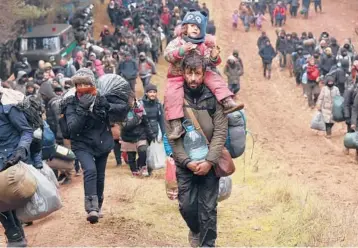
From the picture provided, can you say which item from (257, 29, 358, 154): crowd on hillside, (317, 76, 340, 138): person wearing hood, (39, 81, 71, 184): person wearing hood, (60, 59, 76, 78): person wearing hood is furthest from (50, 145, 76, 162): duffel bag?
(317, 76, 340, 138): person wearing hood

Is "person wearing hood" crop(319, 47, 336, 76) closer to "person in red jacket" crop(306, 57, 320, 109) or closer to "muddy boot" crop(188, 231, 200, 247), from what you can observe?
"person in red jacket" crop(306, 57, 320, 109)

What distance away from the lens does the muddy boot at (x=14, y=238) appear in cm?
672

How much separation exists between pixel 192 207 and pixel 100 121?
1.62 m

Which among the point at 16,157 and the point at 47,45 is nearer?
the point at 16,157

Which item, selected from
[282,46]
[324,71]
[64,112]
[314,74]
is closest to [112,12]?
[282,46]

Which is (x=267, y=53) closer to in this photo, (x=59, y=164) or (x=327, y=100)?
(x=327, y=100)

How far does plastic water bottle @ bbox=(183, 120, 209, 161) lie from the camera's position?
19.9ft

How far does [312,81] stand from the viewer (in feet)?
65.9

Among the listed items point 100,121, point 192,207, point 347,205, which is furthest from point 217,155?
point 347,205

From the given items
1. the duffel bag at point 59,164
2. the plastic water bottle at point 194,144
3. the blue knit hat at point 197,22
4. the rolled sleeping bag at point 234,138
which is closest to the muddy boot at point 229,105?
the rolled sleeping bag at point 234,138

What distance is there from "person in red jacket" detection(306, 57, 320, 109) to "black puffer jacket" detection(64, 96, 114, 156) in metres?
13.1

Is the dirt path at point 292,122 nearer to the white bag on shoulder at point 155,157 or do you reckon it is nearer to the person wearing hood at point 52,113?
the white bag on shoulder at point 155,157

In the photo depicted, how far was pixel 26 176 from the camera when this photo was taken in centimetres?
649

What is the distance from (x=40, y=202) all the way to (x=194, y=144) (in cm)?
174
